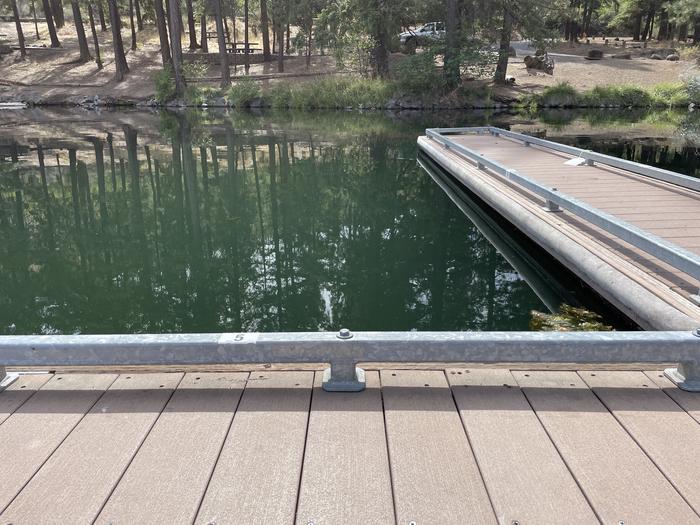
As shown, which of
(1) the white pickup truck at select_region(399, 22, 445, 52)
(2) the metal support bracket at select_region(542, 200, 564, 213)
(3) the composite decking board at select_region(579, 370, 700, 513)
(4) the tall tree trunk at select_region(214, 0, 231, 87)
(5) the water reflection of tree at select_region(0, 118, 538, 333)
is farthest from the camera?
(1) the white pickup truck at select_region(399, 22, 445, 52)

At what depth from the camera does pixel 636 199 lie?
282 inches

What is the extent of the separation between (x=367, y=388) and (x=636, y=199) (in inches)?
228

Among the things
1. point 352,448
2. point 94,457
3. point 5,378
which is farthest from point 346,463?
point 5,378

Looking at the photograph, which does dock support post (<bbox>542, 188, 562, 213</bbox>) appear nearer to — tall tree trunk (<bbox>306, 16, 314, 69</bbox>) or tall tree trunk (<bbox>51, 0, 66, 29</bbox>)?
tall tree trunk (<bbox>306, 16, 314, 69</bbox>)

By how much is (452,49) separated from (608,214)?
24327mm

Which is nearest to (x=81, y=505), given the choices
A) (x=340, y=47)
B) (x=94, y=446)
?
(x=94, y=446)

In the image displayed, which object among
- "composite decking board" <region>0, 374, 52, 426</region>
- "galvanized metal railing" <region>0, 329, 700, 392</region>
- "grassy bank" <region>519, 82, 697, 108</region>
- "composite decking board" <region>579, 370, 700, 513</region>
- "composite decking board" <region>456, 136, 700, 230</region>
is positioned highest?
"galvanized metal railing" <region>0, 329, 700, 392</region>

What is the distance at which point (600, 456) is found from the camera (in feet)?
7.22

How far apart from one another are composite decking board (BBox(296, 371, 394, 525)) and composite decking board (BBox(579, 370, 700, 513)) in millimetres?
1012

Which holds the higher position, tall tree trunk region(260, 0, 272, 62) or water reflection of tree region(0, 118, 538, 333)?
tall tree trunk region(260, 0, 272, 62)

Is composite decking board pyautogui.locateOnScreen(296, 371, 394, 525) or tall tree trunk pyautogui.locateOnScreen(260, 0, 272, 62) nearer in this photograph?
composite decking board pyautogui.locateOnScreen(296, 371, 394, 525)

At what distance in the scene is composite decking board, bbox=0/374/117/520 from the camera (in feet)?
6.98

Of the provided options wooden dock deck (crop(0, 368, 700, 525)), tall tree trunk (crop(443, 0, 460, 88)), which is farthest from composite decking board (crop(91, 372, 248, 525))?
tall tree trunk (crop(443, 0, 460, 88))

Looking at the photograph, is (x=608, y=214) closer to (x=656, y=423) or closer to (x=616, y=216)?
(x=616, y=216)
